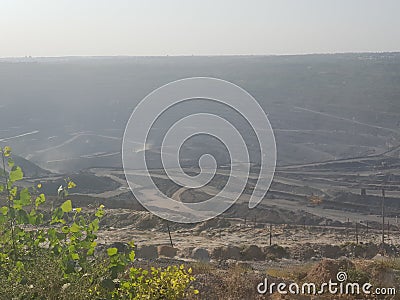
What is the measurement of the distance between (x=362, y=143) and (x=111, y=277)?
5487 cm

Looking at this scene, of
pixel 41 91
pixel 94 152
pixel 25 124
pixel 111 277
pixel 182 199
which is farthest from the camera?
pixel 41 91

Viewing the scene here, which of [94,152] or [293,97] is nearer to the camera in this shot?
[94,152]

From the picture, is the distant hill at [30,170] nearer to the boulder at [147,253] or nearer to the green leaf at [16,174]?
the boulder at [147,253]

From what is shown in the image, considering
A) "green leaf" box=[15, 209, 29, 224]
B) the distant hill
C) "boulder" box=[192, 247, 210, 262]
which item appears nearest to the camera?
"green leaf" box=[15, 209, 29, 224]

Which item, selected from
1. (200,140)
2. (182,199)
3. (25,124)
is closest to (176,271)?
(182,199)

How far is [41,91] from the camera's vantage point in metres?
80.5

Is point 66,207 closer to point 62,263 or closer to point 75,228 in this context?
point 75,228

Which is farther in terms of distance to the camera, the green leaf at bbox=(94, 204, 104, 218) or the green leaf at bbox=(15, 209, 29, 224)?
the green leaf at bbox=(15, 209, 29, 224)

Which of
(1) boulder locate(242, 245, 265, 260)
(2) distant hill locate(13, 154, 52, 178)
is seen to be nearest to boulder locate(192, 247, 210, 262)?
(1) boulder locate(242, 245, 265, 260)

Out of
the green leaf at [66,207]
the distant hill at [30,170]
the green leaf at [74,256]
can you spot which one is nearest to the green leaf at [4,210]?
the green leaf at [66,207]

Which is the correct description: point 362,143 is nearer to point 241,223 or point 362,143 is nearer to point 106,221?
point 241,223

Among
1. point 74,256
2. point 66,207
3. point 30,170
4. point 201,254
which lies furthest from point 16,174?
point 30,170

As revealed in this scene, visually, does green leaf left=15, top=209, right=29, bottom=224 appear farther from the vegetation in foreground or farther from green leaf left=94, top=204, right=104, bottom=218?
green leaf left=94, top=204, right=104, bottom=218

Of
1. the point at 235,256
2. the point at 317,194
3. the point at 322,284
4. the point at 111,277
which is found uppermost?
the point at 111,277
